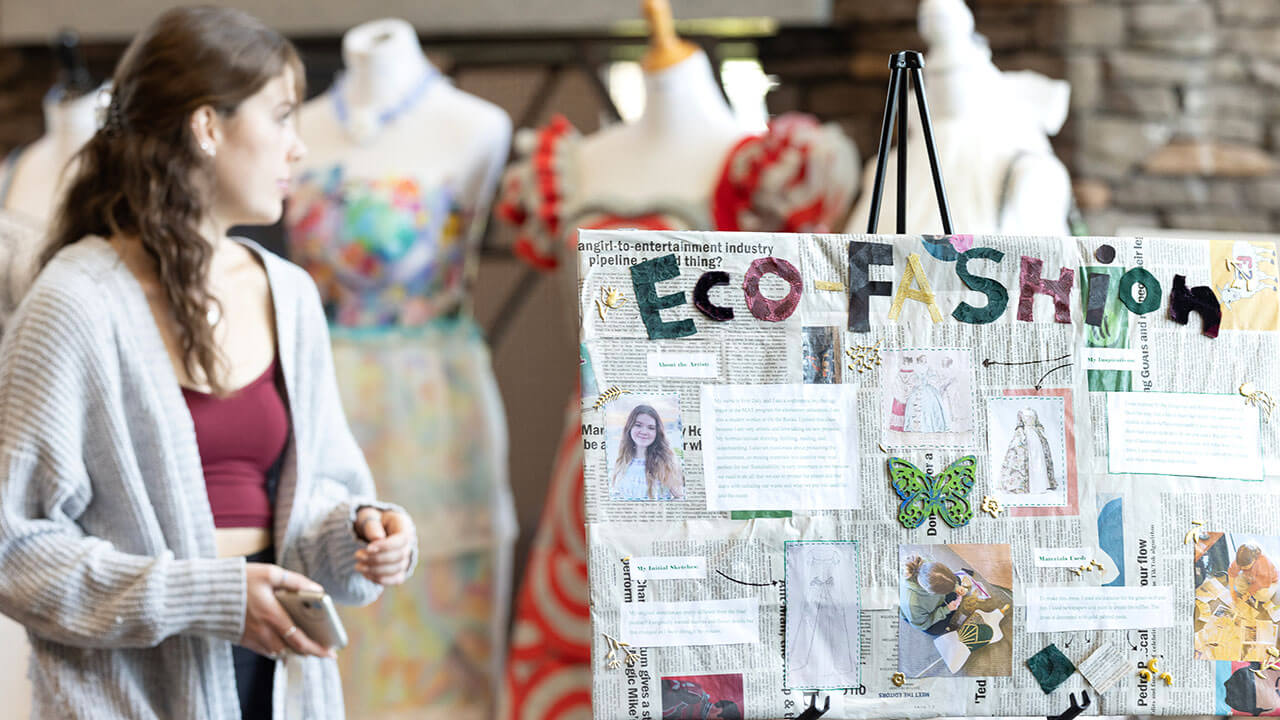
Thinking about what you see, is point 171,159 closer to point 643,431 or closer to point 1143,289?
point 643,431

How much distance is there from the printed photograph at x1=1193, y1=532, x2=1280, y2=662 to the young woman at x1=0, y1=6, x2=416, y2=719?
888 millimetres

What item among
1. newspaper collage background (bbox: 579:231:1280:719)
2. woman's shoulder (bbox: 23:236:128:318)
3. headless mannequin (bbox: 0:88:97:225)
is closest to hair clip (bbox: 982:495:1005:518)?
newspaper collage background (bbox: 579:231:1280:719)

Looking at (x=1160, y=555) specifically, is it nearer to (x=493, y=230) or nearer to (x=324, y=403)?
(x=324, y=403)

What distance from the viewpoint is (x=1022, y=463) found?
126cm

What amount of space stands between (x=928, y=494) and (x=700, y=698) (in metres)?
0.31

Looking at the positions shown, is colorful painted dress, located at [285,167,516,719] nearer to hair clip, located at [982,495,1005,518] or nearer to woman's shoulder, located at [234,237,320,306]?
woman's shoulder, located at [234,237,320,306]

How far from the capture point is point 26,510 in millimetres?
1281

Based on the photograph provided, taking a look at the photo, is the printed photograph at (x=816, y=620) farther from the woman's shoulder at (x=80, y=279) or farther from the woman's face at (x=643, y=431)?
the woman's shoulder at (x=80, y=279)

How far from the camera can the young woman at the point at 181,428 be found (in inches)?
49.9

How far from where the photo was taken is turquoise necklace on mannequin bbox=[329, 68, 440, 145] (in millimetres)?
2363

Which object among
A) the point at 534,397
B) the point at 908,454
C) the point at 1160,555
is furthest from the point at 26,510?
the point at 534,397

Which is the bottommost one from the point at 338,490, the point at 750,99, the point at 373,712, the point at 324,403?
Answer: the point at 373,712

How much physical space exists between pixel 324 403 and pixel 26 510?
0.37 meters

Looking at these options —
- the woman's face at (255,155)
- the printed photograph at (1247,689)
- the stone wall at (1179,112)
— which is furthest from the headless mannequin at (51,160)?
the printed photograph at (1247,689)
